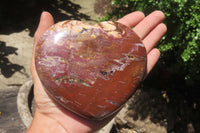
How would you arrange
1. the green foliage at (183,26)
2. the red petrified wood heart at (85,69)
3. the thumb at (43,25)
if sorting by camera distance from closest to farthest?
the red petrified wood heart at (85,69) < the thumb at (43,25) < the green foliage at (183,26)

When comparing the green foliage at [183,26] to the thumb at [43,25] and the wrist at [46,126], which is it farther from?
the wrist at [46,126]

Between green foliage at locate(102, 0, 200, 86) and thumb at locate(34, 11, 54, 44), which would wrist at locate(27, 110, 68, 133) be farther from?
green foliage at locate(102, 0, 200, 86)

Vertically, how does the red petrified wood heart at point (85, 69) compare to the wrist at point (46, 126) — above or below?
above

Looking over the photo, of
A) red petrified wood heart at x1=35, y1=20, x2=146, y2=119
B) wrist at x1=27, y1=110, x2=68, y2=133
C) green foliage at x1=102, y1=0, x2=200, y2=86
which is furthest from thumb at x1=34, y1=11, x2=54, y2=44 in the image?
green foliage at x1=102, y1=0, x2=200, y2=86

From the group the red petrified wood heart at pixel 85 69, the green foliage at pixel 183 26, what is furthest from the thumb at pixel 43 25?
the green foliage at pixel 183 26

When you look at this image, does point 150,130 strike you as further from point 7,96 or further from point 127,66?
point 7,96

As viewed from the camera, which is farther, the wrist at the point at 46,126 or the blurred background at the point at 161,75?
the blurred background at the point at 161,75
